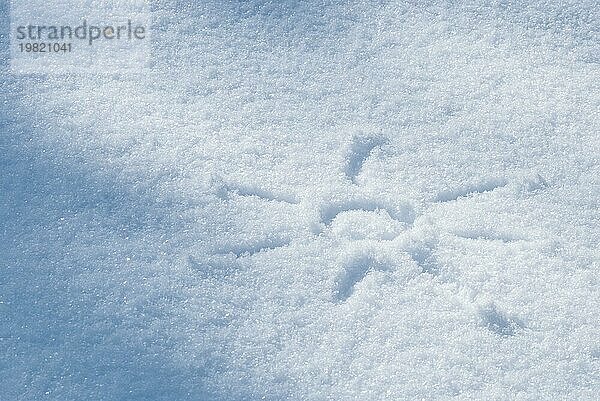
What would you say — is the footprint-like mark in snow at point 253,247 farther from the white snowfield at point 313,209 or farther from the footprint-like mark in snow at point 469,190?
the footprint-like mark in snow at point 469,190

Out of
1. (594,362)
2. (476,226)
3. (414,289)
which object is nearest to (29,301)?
(414,289)

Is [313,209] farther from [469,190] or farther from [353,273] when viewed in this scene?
[469,190]

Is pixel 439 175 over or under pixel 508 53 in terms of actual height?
under

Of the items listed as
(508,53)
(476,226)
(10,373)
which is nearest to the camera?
(10,373)

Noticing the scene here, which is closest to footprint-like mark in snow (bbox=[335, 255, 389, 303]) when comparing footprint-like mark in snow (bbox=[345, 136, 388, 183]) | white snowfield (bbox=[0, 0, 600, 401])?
white snowfield (bbox=[0, 0, 600, 401])

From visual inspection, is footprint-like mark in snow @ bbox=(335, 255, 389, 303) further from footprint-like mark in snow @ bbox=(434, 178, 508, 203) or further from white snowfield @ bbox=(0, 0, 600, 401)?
A: footprint-like mark in snow @ bbox=(434, 178, 508, 203)

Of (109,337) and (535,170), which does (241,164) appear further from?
(535,170)

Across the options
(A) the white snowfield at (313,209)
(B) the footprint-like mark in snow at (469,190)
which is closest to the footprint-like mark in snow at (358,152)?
(A) the white snowfield at (313,209)

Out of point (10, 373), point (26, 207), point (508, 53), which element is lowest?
point (10, 373)

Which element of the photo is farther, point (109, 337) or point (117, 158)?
point (117, 158)
